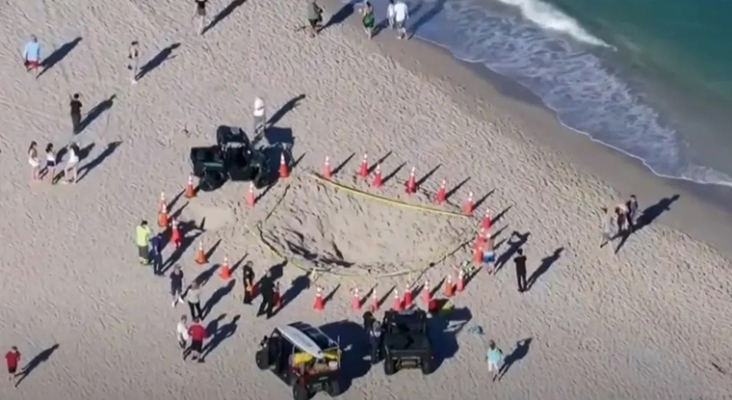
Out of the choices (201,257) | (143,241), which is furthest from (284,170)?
(143,241)

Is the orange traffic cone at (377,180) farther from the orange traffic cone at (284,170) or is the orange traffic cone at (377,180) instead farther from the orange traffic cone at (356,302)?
the orange traffic cone at (356,302)

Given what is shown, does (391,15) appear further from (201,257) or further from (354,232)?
(201,257)

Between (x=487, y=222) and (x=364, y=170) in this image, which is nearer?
(x=487, y=222)

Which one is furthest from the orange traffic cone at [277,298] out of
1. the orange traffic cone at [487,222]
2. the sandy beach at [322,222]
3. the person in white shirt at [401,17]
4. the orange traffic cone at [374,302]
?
the person in white shirt at [401,17]

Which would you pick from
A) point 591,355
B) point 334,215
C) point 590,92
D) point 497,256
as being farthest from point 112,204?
point 590,92

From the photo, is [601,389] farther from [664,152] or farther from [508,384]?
[664,152]

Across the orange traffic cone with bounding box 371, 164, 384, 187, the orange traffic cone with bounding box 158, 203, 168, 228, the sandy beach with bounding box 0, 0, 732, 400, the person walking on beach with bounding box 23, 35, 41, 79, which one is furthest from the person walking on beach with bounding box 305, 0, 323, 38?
the orange traffic cone with bounding box 158, 203, 168, 228

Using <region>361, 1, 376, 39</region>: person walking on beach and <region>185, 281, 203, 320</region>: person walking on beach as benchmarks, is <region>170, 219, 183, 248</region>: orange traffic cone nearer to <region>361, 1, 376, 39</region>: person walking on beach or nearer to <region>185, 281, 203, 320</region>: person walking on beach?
<region>185, 281, 203, 320</region>: person walking on beach
